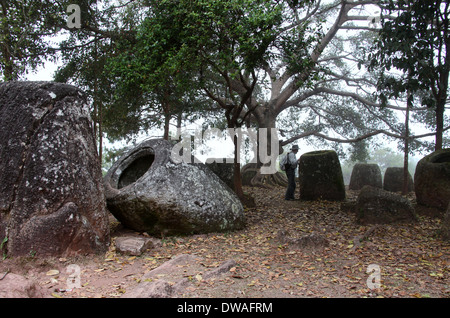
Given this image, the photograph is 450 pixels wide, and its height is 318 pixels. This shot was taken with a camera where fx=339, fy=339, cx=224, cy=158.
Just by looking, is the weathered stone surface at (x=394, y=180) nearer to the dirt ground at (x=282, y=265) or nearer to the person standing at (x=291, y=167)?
the person standing at (x=291, y=167)

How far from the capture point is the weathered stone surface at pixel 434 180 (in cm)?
748

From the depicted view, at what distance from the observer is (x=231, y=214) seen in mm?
6105

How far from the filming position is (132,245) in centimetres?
494

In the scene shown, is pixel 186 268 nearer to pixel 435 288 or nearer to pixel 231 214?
pixel 231 214

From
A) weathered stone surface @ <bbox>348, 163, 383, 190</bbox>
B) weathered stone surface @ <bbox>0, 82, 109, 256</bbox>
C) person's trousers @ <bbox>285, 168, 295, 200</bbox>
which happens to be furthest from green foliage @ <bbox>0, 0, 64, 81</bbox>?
weathered stone surface @ <bbox>348, 163, 383, 190</bbox>

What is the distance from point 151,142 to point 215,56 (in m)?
2.31

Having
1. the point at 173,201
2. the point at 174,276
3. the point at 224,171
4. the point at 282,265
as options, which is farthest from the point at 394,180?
the point at 174,276

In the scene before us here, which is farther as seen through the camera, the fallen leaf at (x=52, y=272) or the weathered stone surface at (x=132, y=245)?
the weathered stone surface at (x=132, y=245)

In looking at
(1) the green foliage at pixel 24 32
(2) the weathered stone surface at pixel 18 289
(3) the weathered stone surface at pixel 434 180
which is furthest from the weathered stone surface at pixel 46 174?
(3) the weathered stone surface at pixel 434 180

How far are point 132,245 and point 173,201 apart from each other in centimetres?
95

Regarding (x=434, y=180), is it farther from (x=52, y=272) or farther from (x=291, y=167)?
(x=52, y=272)

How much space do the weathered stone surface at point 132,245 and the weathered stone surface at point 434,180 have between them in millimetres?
6325

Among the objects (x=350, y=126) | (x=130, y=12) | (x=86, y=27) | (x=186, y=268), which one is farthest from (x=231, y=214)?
(x=350, y=126)

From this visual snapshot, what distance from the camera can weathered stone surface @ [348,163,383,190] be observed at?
45.1ft
